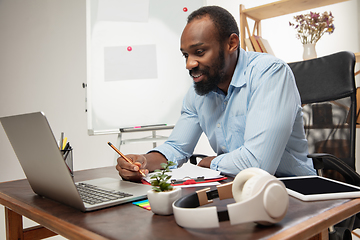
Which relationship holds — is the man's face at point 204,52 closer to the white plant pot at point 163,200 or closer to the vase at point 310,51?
the white plant pot at point 163,200

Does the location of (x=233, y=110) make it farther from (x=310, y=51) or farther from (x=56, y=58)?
(x=56, y=58)

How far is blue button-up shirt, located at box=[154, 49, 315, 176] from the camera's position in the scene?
1041 millimetres

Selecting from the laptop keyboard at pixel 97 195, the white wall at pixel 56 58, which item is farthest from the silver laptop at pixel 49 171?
the white wall at pixel 56 58

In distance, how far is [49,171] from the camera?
0.70 meters

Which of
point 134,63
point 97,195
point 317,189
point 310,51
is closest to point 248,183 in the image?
point 317,189

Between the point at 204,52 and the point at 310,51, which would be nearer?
the point at 204,52

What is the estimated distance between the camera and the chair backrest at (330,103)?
147 centimetres

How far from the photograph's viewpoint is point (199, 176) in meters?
0.93

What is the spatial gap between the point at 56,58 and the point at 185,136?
216 centimetres

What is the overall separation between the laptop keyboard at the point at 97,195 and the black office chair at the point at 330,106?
1022 mm

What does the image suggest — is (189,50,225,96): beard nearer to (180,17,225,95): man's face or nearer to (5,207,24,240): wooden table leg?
(180,17,225,95): man's face

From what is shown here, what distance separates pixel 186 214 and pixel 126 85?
173cm

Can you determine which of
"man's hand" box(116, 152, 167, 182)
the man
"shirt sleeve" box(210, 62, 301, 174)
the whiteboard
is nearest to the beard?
the man

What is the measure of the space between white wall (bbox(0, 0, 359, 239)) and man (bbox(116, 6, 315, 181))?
1.95 metres
